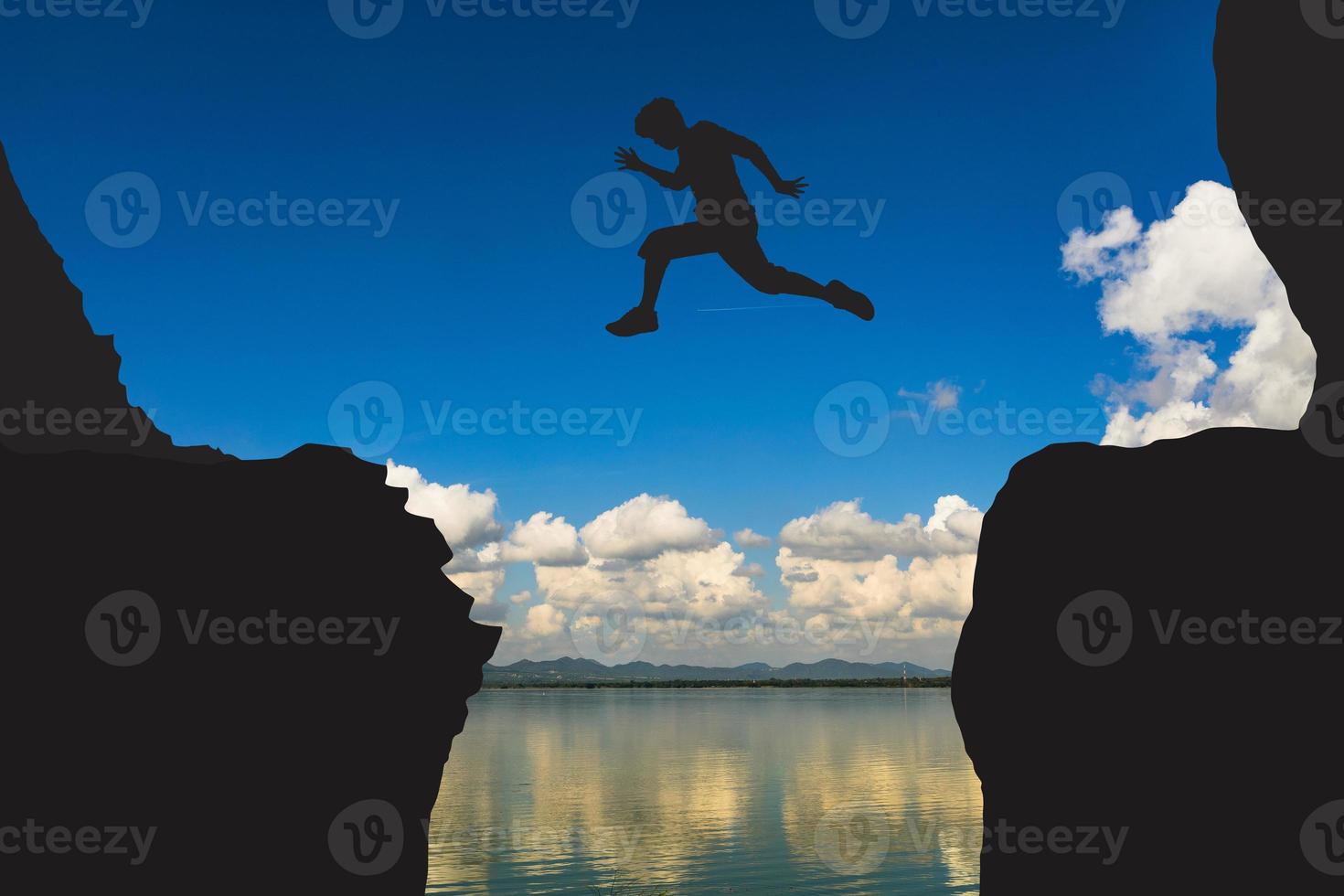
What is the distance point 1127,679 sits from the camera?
8.80m

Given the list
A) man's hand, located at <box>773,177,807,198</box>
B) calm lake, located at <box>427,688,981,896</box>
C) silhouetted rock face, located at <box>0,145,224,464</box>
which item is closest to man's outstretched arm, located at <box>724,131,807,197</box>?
man's hand, located at <box>773,177,807,198</box>

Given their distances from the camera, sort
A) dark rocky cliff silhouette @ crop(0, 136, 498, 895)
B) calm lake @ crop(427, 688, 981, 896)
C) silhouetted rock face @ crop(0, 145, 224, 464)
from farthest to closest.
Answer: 1. calm lake @ crop(427, 688, 981, 896)
2. silhouetted rock face @ crop(0, 145, 224, 464)
3. dark rocky cliff silhouette @ crop(0, 136, 498, 895)

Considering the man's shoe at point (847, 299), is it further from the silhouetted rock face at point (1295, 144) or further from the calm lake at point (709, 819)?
the calm lake at point (709, 819)

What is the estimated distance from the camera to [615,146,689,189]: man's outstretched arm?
35.1ft

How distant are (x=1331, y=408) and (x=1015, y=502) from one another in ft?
10.4

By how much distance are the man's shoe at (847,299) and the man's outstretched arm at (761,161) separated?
131cm

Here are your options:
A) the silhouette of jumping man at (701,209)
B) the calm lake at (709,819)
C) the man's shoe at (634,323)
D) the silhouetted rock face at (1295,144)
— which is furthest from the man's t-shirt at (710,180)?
the calm lake at (709,819)

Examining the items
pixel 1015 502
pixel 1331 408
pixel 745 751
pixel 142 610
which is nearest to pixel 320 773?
pixel 142 610

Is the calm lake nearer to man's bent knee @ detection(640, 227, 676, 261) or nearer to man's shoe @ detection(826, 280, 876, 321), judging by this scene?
man's shoe @ detection(826, 280, 876, 321)

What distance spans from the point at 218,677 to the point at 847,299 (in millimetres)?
8443

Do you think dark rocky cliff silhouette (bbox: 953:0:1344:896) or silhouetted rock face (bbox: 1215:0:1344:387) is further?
silhouetted rock face (bbox: 1215:0:1344:387)

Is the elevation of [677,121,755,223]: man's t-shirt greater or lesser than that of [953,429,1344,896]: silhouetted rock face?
greater

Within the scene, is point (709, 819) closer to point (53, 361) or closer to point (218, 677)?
point (53, 361)

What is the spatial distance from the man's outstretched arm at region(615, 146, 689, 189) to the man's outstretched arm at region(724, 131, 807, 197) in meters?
0.86
